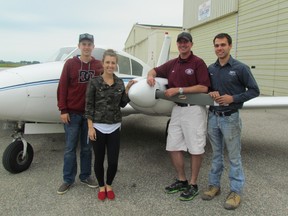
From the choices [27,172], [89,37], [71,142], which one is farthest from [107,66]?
[27,172]

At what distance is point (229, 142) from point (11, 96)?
2914 millimetres

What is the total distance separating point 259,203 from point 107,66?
7.89ft

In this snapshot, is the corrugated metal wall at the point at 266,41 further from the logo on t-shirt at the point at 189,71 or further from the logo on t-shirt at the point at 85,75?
the logo on t-shirt at the point at 85,75

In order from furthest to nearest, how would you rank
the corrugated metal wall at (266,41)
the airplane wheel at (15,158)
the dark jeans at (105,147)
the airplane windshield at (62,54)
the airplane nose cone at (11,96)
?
the corrugated metal wall at (266,41)
the airplane windshield at (62,54)
the airplane wheel at (15,158)
the airplane nose cone at (11,96)
the dark jeans at (105,147)

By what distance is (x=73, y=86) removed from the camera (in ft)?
12.5

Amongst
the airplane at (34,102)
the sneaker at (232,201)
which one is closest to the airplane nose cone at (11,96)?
the airplane at (34,102)

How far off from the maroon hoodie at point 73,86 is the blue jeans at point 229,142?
1.60 m

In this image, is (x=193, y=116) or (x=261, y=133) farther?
(x=261, y=133)

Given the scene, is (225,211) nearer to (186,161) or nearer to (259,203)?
(259,203)

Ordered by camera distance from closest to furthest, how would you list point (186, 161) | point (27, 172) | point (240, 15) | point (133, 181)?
1. point (133, 181)
2. point (27, 172)
3. point (186, 161)
4. point (240, 15)

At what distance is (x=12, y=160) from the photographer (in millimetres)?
4457

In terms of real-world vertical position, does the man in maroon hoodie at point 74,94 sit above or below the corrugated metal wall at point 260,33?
below

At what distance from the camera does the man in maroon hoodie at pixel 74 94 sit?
3770 mm

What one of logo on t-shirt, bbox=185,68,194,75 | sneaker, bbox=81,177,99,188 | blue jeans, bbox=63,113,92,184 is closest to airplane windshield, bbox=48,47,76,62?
blue jeans, bbox=63,113,92,184
